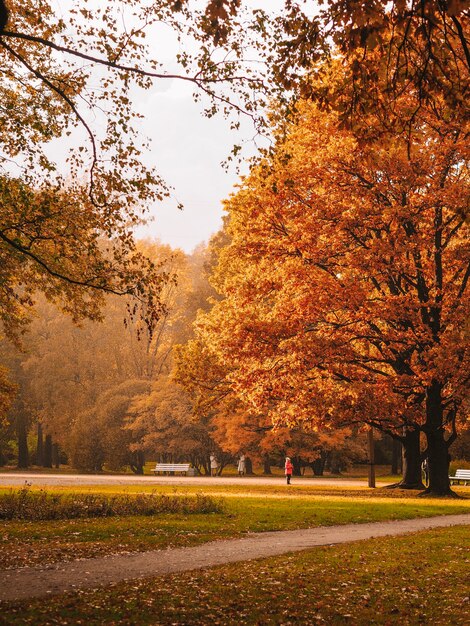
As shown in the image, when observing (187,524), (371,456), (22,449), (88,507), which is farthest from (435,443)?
(22,449)

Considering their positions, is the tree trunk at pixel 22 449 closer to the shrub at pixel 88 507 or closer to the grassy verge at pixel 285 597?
the shrub at pixel 88 507

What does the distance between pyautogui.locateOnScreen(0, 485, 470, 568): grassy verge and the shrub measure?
0.42 metres

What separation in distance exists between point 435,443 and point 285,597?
1988 cm

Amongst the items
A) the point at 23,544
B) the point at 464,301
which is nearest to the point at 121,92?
the point at 23,544

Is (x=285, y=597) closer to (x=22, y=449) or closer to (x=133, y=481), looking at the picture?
(x=133, y=481)

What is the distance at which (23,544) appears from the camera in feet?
39.1

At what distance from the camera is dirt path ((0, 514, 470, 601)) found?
8.42m

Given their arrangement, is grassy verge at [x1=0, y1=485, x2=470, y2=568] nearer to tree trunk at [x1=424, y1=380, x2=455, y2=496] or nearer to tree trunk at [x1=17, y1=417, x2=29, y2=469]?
tree trunk at [x1=424, y1=380, x2=455, y2=496]

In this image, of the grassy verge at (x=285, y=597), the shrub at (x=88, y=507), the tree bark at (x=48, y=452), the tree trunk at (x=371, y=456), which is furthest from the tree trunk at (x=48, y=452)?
the grassy verge at (x=285, y=597)

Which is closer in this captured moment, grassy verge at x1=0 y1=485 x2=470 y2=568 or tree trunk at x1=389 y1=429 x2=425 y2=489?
grassy verge at x1=0 y1=485 x2=470 y2=568

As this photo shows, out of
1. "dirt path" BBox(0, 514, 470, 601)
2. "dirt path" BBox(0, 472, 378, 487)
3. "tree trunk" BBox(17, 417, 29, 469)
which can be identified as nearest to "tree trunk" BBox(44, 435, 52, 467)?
"tree trunk" BBox(17, 417, 29, 469)

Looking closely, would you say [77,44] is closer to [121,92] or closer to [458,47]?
[121,92]

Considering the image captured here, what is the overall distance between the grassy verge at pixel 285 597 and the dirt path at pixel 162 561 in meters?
0.47

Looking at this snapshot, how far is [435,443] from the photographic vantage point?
26.6m
